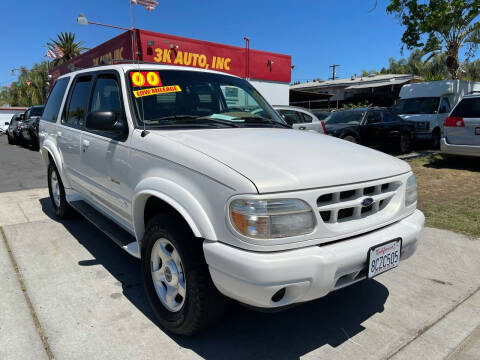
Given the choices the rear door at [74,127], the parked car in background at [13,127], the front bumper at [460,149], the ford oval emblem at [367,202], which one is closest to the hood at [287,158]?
the ford oval emblem at [367,202]

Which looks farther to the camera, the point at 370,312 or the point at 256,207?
the point at 370,312

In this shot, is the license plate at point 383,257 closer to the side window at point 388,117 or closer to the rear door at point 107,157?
the rear door at point 107,157

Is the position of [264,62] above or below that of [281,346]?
above

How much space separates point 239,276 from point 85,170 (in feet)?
8.19

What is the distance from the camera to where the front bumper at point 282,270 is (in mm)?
1948

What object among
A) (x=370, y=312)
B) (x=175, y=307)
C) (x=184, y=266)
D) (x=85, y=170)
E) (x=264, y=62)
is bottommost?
(x=370, y=312)

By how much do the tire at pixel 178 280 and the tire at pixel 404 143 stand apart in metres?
10.5

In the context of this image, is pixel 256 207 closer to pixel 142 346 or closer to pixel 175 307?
pixel 175 307

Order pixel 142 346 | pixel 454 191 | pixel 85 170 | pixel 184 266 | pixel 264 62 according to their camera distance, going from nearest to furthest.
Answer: pixel 184 266 → pixel 142 346 → pixel 85 170 → pixel 454 191 → pixel 264 62

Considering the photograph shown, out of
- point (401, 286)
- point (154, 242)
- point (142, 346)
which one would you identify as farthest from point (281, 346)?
point (401, 286)

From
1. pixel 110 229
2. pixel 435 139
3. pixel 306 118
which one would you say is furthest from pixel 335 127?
pixel 110 229

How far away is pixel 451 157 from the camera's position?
945cm

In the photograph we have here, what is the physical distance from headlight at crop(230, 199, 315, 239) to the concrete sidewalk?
0.94 meters

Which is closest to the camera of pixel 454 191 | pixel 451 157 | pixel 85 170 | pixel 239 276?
pixel 239 276
